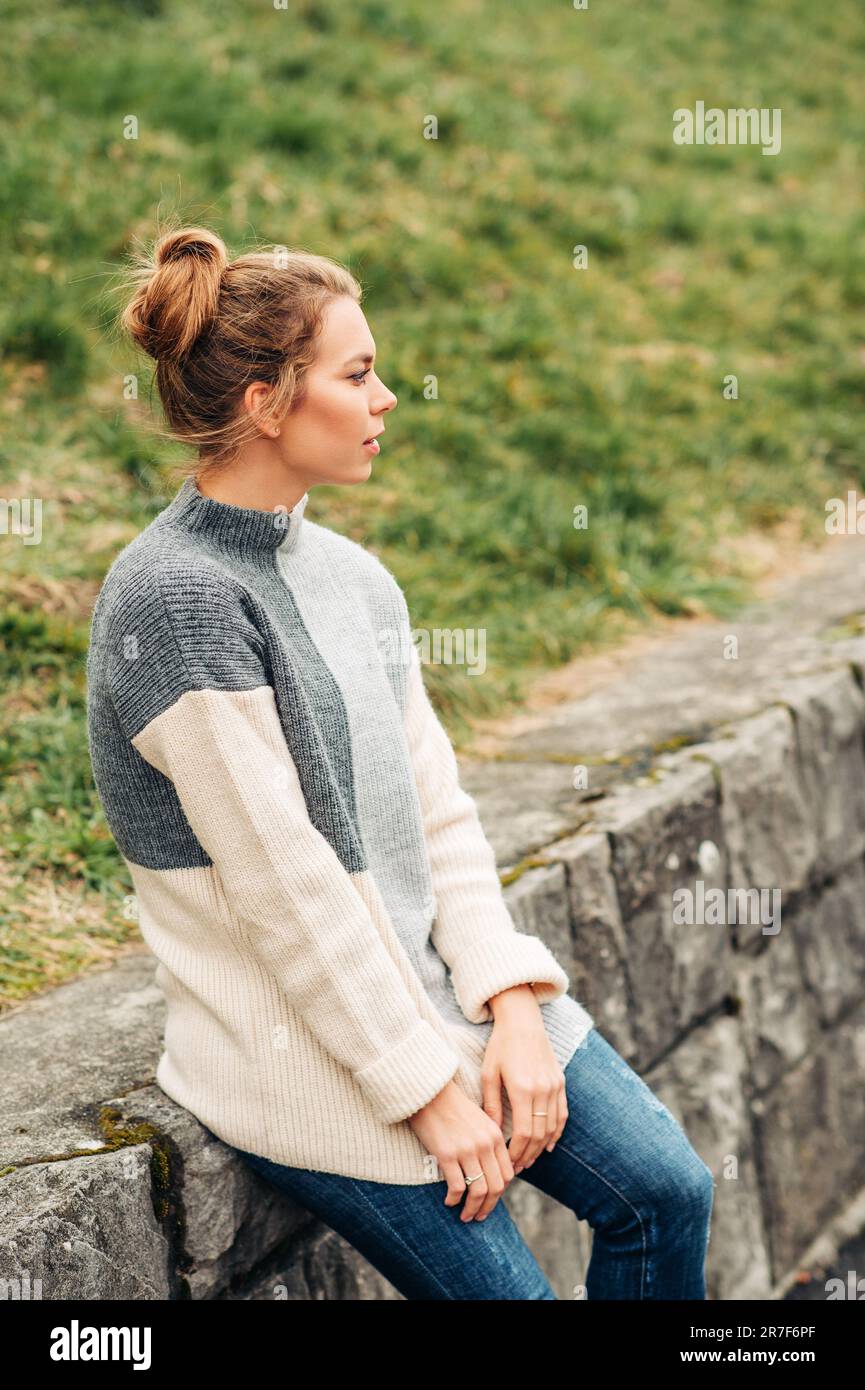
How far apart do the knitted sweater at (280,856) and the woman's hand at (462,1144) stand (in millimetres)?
28

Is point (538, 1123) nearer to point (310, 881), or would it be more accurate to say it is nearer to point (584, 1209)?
point (584, 1209)

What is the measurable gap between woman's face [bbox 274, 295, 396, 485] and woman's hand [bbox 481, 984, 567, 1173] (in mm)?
732

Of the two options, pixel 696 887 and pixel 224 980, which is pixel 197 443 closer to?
pixel 224 980

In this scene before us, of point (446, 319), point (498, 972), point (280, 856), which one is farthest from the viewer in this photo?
point (446, 319)

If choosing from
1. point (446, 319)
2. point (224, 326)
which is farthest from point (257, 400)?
point (446, 319)

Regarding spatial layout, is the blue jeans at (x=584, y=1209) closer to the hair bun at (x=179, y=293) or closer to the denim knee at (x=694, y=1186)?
the denim knee at (x=694, y=1186)

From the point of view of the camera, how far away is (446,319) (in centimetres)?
507

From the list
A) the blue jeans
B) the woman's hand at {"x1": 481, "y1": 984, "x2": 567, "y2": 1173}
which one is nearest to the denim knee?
the blue jeans

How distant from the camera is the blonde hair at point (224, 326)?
5.38 feet

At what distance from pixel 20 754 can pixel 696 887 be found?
5.00 ft

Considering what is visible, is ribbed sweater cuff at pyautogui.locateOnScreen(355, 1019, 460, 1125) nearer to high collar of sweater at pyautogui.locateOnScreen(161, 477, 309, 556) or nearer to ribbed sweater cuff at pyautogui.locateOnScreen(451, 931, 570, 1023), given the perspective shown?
ribbed sweater cuff at pyautogui.locateOnScreen(451, 931, 570, 1023)

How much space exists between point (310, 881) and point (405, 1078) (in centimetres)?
26

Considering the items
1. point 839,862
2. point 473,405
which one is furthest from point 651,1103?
point 473,405

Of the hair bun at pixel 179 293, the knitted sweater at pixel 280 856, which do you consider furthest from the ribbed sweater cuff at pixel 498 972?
the hair bun at pixel 179 293
